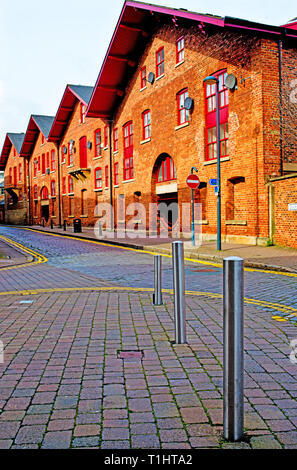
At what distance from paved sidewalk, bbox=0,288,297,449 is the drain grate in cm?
3

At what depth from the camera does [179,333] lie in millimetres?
4504

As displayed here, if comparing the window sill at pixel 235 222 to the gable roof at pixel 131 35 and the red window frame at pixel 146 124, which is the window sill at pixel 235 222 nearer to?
the gable roof at pixel 131 35

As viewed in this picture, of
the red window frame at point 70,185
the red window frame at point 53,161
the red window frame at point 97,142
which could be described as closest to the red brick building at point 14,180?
the red window frame at point 53,161

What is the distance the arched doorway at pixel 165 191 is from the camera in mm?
22484

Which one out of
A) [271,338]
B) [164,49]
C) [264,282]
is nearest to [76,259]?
[264,282]

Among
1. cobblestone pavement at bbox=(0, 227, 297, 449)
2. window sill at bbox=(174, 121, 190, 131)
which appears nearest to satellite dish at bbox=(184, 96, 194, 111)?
window sill at bbox=(174, 121, 190, 131)

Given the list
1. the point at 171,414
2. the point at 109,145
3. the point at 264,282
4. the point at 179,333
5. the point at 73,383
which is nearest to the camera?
the point at 171,414

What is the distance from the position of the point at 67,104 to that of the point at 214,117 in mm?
20606

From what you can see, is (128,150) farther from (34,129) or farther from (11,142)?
(11,142)

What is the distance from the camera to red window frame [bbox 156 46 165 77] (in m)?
22.8

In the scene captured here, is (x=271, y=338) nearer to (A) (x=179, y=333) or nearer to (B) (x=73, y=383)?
(A) (x=179, y=333)

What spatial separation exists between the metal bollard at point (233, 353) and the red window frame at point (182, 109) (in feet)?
62.4

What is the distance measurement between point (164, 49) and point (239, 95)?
25.0 ft

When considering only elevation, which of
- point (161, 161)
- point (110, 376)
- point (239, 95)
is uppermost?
point (239, 95)
